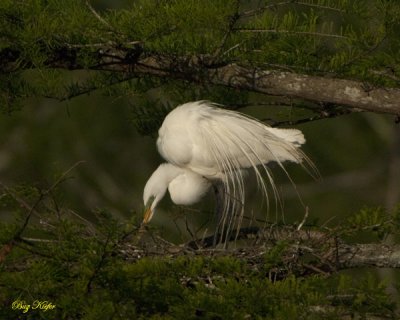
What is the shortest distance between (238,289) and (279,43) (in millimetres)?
877

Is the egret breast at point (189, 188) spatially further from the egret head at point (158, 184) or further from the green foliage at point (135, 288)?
the green foliage at point (135, 288)

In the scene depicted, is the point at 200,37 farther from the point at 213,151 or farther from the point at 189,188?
the point at 189,188

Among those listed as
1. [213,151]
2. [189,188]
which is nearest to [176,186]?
[189,188]

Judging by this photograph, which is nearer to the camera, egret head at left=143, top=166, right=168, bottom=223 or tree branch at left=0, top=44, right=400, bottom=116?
tree branch at left=0, top=44, right=400, bottom=116

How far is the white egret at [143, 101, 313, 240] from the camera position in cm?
385

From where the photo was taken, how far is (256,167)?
4008 mm

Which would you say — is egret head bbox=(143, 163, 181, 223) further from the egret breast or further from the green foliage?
the green foliage

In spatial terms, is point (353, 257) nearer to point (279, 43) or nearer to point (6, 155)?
point (279, 43)

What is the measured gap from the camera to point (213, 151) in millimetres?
3947

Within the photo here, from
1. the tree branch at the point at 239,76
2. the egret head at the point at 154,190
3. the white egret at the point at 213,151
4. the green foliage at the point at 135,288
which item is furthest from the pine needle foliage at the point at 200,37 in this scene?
the egret head at the point at 154,190

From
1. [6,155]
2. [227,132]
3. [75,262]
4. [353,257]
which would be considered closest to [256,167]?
[227,132]

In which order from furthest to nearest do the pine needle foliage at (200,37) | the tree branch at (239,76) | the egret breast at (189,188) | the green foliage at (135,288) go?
the egret breast at (189,188)
the tree branch at (239,76)
the pine needle foliage at (200,37)
the green foliage at (135,288)

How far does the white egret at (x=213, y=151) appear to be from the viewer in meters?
3.85

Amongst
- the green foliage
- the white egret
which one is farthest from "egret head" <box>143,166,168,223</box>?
the green foliage
